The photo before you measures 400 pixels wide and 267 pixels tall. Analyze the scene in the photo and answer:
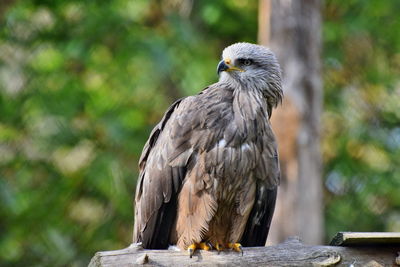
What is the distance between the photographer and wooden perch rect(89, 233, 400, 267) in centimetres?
465

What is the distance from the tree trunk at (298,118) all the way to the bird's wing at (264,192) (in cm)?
269

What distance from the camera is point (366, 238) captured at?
4.68 metres

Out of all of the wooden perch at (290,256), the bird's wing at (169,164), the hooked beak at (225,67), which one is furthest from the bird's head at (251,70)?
the wooden perch at (290,256)

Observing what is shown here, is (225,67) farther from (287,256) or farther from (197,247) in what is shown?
(287,256)

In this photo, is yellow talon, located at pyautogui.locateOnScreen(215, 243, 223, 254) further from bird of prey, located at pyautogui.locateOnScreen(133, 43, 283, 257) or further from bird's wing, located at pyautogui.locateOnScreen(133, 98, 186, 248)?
bird's wing, located at pyautogui.locateOnScreen(133, 98, 186, 248)

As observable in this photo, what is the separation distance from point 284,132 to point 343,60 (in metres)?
3.39

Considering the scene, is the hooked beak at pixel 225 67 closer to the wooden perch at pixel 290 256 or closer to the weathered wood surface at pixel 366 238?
the wooden perch at pixel 290 256

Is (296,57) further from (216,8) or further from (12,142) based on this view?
(12,142)

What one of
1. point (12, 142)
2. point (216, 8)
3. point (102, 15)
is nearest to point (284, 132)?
point (216, 8)

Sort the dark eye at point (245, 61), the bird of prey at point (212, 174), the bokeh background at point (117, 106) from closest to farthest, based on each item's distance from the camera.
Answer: the bird of prey at point (212, 174), the dark eye at point (245, 61), the bokeh background at point (117, 106)

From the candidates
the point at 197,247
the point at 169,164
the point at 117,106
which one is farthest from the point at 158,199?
the point at 117,106

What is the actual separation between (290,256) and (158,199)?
1307 mm

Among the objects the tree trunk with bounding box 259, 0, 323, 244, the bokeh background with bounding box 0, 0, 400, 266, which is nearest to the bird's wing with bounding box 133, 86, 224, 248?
the tree trunk with bounding box 259, 0, 323, 244

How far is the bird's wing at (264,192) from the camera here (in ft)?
18.3
